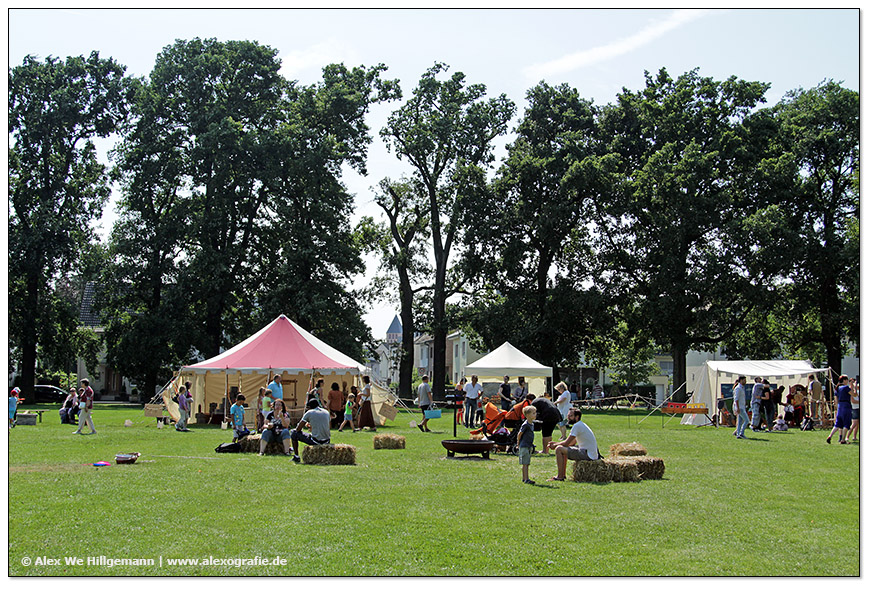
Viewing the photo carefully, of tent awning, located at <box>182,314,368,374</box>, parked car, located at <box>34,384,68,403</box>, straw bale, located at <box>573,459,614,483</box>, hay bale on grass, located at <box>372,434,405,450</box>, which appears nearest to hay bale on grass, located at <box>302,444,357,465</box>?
hay bale on grass, located at <box>372,434,405,450</box>

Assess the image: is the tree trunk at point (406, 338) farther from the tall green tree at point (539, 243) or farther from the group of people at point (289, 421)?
the group of people at point (289, 421)

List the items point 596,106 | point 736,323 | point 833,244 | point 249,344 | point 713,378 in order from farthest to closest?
1. point 596,106
2. point 736,323
3. point 833,244
4. point 713,378
5. point 249,344

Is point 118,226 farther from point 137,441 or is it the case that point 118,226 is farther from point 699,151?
point 699,151

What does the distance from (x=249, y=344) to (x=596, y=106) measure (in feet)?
79.4

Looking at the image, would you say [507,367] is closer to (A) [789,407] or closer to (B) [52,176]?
(A) [789,407]

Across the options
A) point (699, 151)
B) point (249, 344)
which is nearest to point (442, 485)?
point (249, 344)

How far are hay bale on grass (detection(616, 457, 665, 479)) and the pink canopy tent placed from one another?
12.6 metres

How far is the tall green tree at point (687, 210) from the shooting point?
3497 cm

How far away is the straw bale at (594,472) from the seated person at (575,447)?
0.86 feet

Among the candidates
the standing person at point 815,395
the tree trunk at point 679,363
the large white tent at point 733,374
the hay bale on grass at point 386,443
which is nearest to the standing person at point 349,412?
the hay bale on grass at point 386,443

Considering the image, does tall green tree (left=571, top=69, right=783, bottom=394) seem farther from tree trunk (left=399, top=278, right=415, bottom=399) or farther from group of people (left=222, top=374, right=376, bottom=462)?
Result: group of people (left=222, top=374, right=376, bottom=462)

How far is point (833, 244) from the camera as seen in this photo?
110 ft

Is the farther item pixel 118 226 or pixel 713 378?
pixel 118 226

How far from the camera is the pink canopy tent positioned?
2409cm
